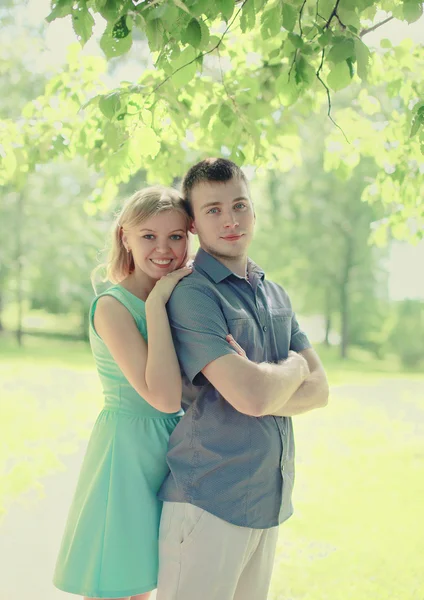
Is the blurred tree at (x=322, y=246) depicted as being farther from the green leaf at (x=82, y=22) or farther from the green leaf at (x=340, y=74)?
the green leaf at (x=82, y=22)

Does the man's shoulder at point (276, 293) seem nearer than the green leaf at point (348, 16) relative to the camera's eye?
No

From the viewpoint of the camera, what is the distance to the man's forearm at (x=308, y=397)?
247 cm

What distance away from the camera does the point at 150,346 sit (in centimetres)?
238

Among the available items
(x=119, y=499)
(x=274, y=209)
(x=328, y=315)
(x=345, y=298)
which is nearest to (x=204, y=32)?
(x=119, y=499)

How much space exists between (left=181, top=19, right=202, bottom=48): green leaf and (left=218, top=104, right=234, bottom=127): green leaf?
1237 millimetres

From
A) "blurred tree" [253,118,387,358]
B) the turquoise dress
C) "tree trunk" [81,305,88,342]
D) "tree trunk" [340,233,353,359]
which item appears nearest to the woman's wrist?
the turquoise dress

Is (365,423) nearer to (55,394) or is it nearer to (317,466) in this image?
(317,466)

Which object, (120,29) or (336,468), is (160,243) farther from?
(336,468)

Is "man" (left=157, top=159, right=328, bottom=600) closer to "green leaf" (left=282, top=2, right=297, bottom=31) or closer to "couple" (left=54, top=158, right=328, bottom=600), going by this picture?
"couple" (left=54, top=158, right=328, bottom=600)

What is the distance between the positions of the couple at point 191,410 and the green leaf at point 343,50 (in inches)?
19.8

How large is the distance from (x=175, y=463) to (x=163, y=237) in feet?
A: 2.62

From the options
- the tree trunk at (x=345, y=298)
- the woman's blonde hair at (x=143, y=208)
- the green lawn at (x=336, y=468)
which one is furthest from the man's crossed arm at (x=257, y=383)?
the tree trunk at (x=345, y=298)

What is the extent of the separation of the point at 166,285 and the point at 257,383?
478 mm

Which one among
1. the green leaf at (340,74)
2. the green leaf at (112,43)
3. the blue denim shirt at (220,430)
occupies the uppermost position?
the green leaf at (112,43)
